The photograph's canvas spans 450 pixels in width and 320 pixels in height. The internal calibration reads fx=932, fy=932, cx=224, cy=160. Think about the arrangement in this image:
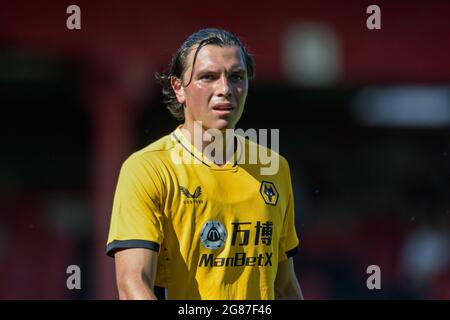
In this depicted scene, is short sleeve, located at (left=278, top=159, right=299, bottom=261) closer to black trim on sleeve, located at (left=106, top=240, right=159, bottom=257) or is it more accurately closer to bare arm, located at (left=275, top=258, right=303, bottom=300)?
bare arm, located at (left=275, top=258, right=303, bottom=300)

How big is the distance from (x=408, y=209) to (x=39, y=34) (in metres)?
4.77

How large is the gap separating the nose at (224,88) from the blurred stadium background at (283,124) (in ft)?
17.3

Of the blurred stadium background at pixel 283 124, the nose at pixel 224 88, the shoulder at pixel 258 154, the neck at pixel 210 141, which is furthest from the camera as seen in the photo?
the blurred stadium background at pixel 283 124

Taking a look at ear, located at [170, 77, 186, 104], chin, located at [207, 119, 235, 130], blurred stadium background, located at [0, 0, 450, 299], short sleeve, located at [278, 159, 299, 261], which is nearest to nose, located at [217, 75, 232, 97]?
chin, located at [207, 119, 235, 130]

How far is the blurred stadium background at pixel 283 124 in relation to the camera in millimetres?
8914

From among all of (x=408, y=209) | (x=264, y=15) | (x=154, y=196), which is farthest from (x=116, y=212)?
(x=408, y=209)

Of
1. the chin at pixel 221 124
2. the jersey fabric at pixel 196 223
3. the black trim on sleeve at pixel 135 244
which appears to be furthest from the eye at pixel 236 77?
the black trim on sleeve at pixel 135 244

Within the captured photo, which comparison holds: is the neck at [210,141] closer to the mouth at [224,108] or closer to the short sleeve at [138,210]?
the mouth at [224,108]

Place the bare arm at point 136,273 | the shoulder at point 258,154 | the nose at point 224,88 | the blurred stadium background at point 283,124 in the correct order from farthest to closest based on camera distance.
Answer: the blurred stadium background at point 283,124 < the shoulder at point 258,154 < the nose at point 224,88 < the bare arm at point 136,273

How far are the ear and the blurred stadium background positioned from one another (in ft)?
16.5

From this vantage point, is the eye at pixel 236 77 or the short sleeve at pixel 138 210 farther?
the eye at pixel 236 77

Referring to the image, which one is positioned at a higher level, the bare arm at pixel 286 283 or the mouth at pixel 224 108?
the mouth at pixel 224 108

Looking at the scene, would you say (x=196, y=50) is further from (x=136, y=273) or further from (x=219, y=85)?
(x=136, y=273)
